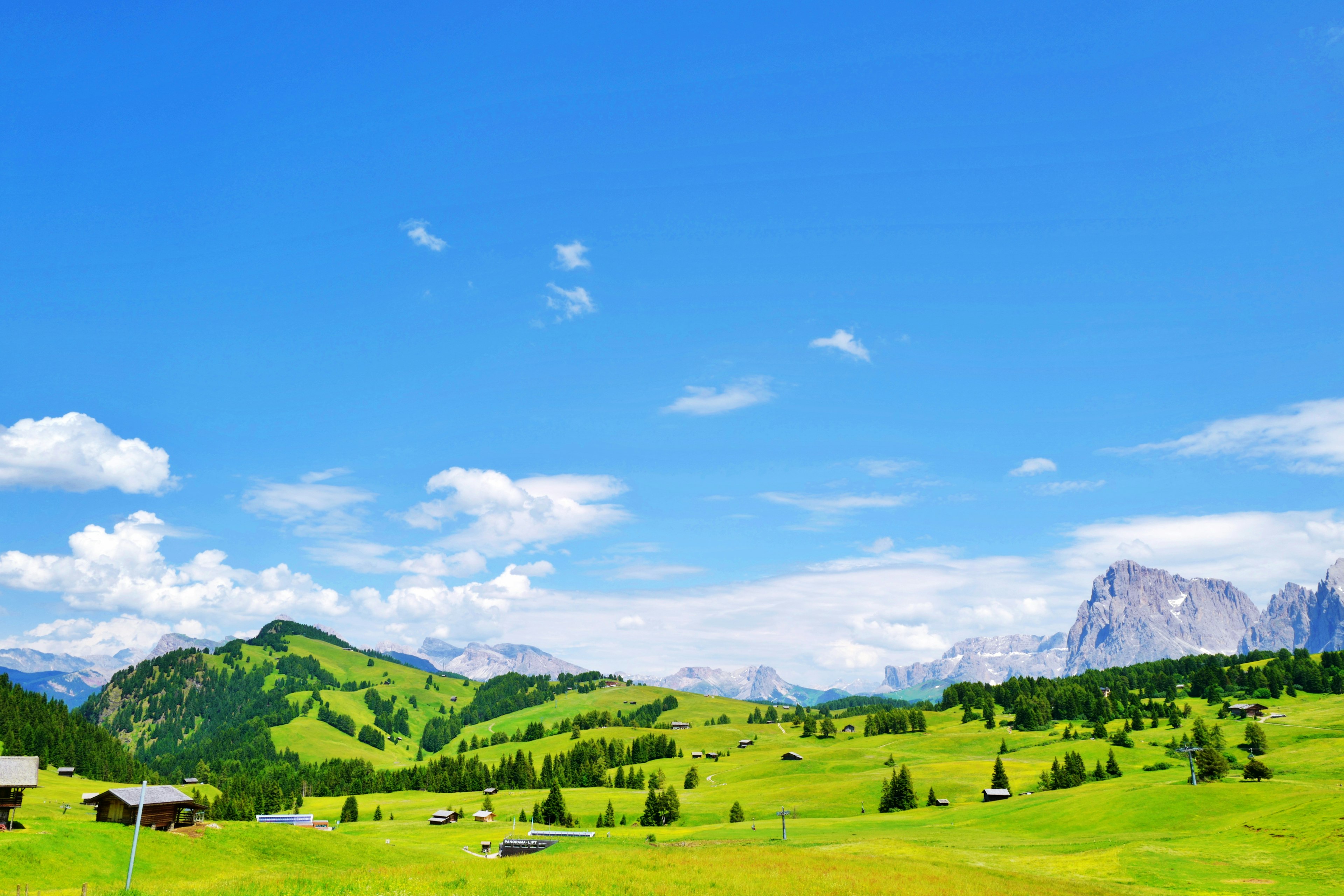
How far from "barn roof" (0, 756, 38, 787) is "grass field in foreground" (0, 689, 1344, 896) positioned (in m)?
4.64

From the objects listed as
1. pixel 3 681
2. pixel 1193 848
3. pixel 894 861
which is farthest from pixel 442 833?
pixel 3 681

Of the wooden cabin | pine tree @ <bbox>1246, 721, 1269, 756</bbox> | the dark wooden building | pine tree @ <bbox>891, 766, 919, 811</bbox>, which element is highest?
the wooden cabin

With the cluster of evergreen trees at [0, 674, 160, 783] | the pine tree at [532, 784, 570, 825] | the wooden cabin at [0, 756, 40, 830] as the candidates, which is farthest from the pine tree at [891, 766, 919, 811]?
the cluster of evergreen trees at [0, 674, 160, 783]

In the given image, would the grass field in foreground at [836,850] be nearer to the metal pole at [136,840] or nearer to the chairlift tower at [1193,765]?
the metal pole at [136,840]

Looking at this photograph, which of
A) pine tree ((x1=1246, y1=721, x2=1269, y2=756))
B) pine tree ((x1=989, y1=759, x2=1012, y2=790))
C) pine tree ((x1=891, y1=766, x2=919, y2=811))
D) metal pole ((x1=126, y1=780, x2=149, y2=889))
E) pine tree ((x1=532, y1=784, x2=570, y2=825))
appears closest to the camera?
metal pole ((x1=126, y1=780, x2=149, y2=889))

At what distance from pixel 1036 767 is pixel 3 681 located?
247 m

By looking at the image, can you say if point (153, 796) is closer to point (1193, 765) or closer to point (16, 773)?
point (16, 773)

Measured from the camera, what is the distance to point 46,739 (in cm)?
18250

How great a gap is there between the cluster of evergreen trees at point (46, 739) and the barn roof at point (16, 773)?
4890 inches

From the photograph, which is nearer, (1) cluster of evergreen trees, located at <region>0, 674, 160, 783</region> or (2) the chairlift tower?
(2) the chairlift tower

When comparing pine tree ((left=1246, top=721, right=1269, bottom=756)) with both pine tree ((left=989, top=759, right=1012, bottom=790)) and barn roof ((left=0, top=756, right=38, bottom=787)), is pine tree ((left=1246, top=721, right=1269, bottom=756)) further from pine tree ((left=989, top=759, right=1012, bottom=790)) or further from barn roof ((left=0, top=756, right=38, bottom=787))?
barn roof ((left=0, top=756, right=38, bottom=787))

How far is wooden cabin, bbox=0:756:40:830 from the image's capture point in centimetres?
7669

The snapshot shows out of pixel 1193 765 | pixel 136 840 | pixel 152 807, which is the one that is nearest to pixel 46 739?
pixel 152 807

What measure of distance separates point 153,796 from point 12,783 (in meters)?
12.7
